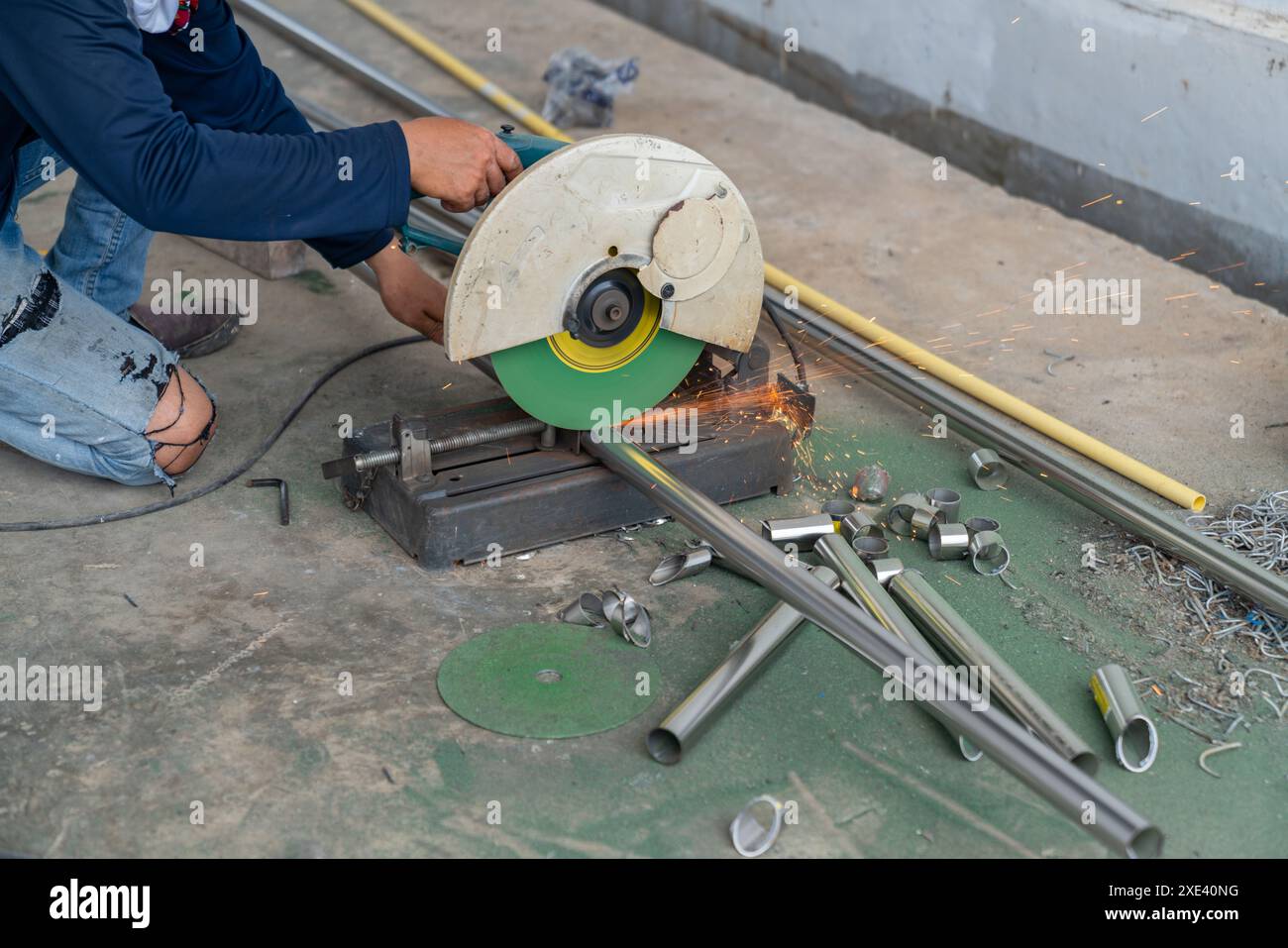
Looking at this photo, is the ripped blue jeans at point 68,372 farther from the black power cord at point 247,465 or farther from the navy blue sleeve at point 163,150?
the navy blue sleeve at point 163,150

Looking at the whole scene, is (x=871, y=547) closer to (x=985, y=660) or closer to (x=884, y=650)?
(x=985, y=660)

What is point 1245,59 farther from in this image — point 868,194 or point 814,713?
point 814,713

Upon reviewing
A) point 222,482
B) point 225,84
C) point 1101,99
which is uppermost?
point 225,84

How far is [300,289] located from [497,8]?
294 cm

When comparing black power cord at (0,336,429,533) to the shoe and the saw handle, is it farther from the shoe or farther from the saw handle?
the saw handle

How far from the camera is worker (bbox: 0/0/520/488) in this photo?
99.2 inches

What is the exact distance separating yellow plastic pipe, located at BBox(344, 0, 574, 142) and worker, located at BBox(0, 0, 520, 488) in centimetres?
158

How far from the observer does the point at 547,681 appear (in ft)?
8.73

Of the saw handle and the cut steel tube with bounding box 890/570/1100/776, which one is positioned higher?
the saw handle

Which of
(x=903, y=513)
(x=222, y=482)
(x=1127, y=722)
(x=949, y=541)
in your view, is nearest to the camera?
(x=1127, y=722)

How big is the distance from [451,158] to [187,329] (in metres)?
1.43

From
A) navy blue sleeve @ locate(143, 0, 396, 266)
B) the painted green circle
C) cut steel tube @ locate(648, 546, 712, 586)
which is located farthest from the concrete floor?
navy blue sleeve @ locate(143, 0, 396, 266)

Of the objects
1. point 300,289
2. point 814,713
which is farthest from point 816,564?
point 300,289

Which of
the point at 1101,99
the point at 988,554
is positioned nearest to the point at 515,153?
the point at 988,554
